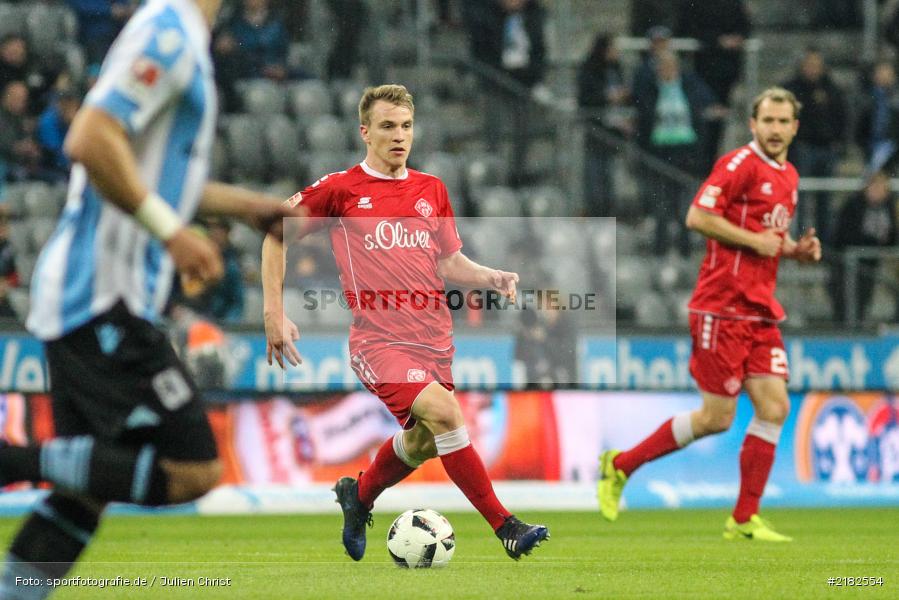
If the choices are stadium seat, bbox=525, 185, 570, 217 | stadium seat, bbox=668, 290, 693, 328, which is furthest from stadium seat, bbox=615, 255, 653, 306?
stadium seat, bbox=525, 185, 570, 217

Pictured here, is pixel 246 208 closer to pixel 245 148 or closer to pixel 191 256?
pixel 191 256

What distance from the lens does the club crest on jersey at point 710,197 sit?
923 cm

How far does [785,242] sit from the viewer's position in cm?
930

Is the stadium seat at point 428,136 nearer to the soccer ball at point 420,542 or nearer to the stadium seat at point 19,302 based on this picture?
the stadium seat at point 19,302

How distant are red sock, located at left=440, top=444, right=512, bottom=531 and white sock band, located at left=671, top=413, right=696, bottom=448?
2.46 metres

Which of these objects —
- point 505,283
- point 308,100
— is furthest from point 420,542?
point 308,100

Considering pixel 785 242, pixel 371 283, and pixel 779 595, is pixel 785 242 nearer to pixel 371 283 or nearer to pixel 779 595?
pixel 371 283

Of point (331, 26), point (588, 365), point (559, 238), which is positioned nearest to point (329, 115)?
point (331, 26)

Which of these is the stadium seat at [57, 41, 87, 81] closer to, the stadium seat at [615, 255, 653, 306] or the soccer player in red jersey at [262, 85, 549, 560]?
the stadium seat at [615, 255, 653, 306]

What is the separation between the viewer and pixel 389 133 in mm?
7824

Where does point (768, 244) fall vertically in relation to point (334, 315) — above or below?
above

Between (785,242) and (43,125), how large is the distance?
25.6 ft

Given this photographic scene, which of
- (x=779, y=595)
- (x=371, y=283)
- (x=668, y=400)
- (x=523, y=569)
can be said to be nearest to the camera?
(x=779, y=595)

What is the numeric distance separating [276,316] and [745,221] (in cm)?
330
